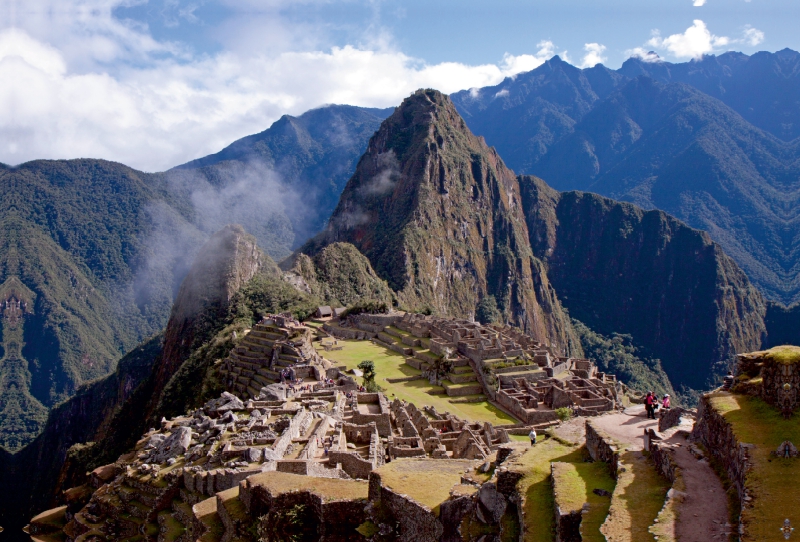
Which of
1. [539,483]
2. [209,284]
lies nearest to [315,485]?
[539,483]

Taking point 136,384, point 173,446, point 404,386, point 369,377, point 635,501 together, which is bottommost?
point 136,384

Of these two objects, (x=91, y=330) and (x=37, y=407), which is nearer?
(x=37, y=407)

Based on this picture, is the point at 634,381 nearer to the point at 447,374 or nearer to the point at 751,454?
the point at 447,374

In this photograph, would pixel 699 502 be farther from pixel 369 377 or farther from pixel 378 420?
pixel 369 377

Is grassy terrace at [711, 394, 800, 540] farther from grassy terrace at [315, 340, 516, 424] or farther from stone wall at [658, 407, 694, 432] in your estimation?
grassy terrace at [315, 340, 516, 424]

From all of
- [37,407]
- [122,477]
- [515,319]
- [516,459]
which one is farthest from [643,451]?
[515,319]

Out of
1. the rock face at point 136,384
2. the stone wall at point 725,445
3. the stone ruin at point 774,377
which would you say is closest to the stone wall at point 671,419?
the stone wall at point 725,445
